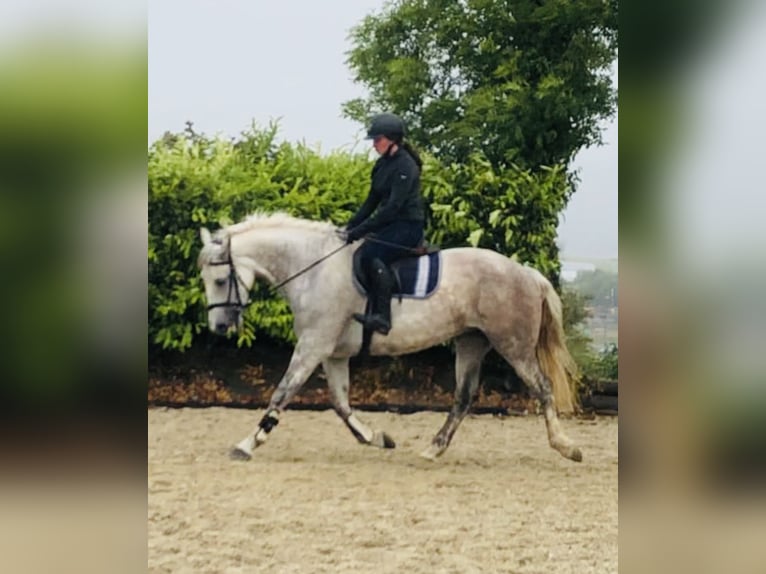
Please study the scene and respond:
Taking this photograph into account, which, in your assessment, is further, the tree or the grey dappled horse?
the grey dappled horse

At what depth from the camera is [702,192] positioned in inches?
140

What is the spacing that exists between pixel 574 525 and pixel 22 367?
2708 millimetres

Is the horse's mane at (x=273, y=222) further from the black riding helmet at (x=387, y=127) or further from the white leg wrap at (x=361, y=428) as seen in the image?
the white leg wrap at (x=361, y=428)

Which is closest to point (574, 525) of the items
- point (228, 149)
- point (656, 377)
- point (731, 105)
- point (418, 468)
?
point (418, 468)

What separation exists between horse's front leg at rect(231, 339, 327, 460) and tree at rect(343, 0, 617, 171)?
1.23m

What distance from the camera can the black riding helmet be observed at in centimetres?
466

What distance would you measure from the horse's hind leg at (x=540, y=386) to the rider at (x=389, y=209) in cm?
78

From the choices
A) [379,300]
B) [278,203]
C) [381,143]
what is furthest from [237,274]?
[381,143]

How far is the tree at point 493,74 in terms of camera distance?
4586 mm

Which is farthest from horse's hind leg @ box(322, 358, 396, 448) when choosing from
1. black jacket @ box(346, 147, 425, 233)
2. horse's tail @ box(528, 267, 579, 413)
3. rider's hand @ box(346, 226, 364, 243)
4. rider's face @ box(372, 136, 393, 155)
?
rider's face @ box(372, 136, 393, 155)

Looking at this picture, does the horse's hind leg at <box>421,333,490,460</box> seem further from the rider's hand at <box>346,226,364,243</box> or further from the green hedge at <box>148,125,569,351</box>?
the rider's hand at <box>346,226,364,243</box>

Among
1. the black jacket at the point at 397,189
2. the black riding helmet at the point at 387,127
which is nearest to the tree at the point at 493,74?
the black riding helmet at the point at 387,127

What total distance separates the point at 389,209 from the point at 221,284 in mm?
930

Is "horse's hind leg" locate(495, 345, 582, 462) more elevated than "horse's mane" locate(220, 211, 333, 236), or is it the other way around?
"horse's mane" locate(220, 211, 333, 236)
